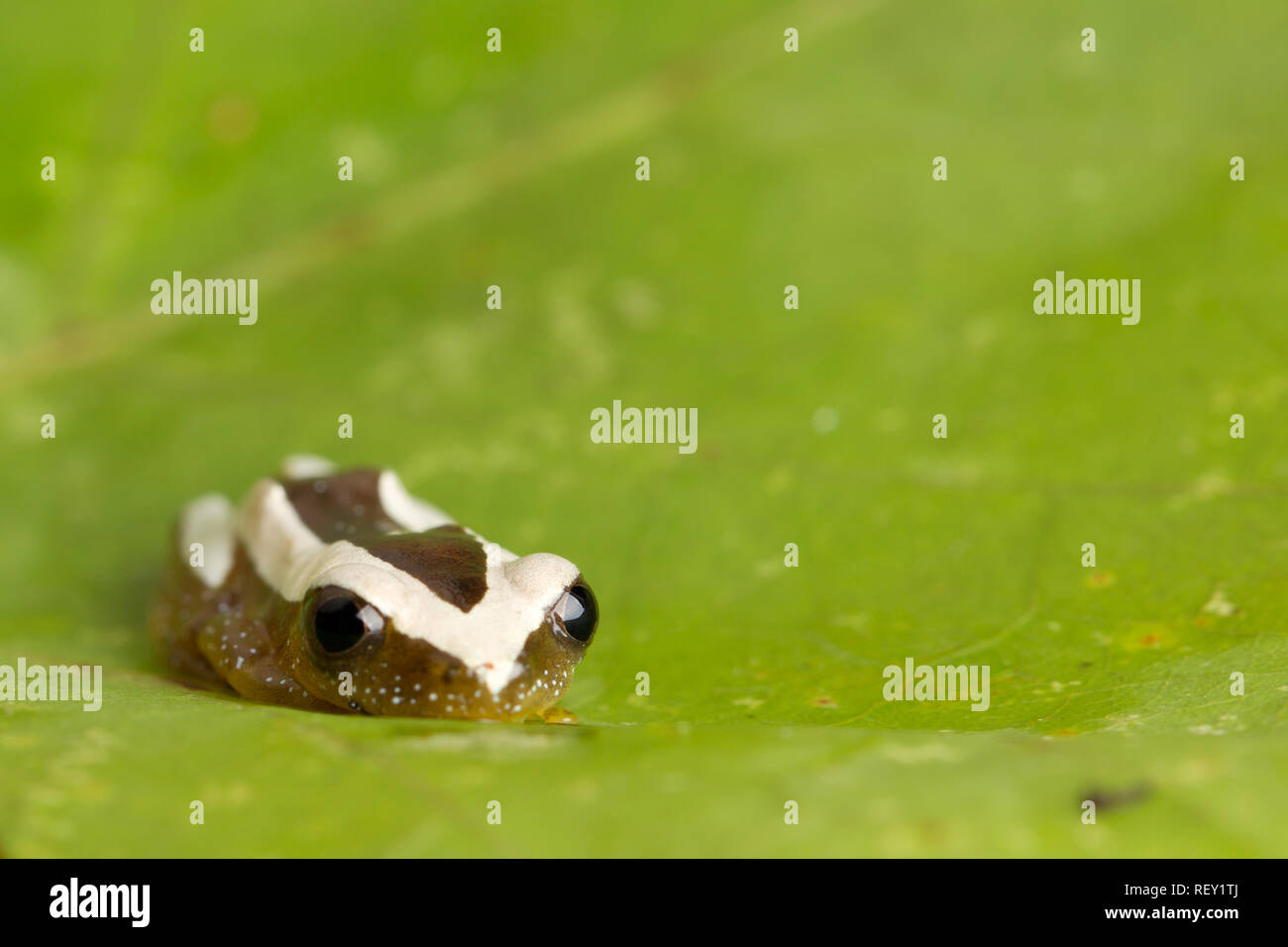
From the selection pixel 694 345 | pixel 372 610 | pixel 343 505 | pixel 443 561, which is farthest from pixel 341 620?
pixel 694 345

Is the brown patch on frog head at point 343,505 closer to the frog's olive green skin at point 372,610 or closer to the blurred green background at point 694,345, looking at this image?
the frog's olive green skin at point 372,610

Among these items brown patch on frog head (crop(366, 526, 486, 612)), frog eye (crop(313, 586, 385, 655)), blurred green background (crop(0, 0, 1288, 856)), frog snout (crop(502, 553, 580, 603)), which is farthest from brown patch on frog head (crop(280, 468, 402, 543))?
frog snout (crop(502, 553, 580, 603))

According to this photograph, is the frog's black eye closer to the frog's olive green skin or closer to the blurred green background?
the frog's olive green skin

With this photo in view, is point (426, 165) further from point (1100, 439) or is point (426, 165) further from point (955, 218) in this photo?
point (1100, 439)

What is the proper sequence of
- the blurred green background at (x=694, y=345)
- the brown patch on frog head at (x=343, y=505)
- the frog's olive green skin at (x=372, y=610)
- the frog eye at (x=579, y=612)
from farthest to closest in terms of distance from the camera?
the brown patch on frog head at (x=343, y=505)
the frog eye at (x=579, y=612)
the frog's olive green skin at (x=372, y=610)
the blurred green background at (x=694, y=345)

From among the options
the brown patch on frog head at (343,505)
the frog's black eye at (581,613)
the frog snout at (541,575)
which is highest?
the brown patch on frog head at (343,505)

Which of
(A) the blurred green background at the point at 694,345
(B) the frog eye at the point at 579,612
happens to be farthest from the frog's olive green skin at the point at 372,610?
(A) the blurred green background at the point at 694,345
